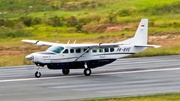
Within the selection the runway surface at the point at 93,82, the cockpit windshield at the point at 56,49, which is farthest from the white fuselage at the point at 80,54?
the runway surface at the point at 93,82

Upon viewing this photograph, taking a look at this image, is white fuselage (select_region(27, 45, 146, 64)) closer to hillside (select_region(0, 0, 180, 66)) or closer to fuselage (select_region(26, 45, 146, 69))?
fuselage (select_region(26, 45, 146, 69))

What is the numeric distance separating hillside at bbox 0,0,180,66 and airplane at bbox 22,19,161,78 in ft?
42.6

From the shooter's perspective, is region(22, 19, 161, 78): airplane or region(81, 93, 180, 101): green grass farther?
region(22, 19, 161, 78): airplane

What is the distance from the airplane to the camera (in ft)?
70.3

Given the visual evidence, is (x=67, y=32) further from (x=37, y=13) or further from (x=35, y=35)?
(x=37, y=13)

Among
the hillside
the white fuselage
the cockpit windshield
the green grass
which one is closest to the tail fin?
the white fuselage

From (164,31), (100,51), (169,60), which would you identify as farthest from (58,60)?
(164,31)

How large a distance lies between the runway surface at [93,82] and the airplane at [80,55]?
74 cm

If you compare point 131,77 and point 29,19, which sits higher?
point 29,19

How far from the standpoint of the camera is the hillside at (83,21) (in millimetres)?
44062

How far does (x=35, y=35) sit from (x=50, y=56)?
83.9ft

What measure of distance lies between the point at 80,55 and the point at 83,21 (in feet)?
102

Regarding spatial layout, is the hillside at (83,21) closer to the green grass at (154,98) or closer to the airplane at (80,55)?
the airplane at (80,55)

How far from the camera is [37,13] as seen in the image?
5747 centimetres
